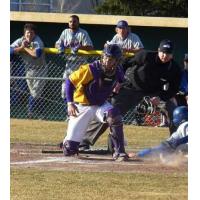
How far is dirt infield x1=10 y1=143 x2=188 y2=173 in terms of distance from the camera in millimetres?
10539

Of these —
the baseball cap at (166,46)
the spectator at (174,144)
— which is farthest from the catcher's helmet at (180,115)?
the baseball cap at (166,46)

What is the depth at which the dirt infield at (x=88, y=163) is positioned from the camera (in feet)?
34.6

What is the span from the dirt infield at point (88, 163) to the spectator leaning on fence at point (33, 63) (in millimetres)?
5275

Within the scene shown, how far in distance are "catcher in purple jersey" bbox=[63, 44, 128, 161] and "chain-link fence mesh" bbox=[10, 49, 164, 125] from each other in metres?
5.67

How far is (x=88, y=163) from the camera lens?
1109cm

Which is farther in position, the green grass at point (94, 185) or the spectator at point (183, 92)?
the spectator at point (183, 92)

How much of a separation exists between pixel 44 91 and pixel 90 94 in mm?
6122

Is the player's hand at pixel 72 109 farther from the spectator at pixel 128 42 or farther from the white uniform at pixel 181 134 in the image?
the spectator at pixel 128 42

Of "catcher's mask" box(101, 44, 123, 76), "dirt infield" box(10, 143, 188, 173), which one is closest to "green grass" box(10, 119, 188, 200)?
"dirt infield" box(10, 143, 188, 173)

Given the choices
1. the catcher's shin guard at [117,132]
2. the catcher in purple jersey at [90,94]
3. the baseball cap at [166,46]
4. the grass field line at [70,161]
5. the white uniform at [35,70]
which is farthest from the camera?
the white uniform at [35,70]

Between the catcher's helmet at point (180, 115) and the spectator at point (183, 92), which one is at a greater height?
the spectator at point (183, 92)

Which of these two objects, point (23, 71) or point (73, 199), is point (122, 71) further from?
point (23, 71)

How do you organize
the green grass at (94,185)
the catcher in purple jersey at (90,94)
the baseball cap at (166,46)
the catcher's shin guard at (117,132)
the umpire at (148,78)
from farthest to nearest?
the umpire at (148,78) → the baseball cap at (166,46) → the catcher in purple jersey at (90,94) → the catcher's shin guard at (117,132) → the green grass at (94,185)

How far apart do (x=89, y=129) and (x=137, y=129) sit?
3.87 metres
